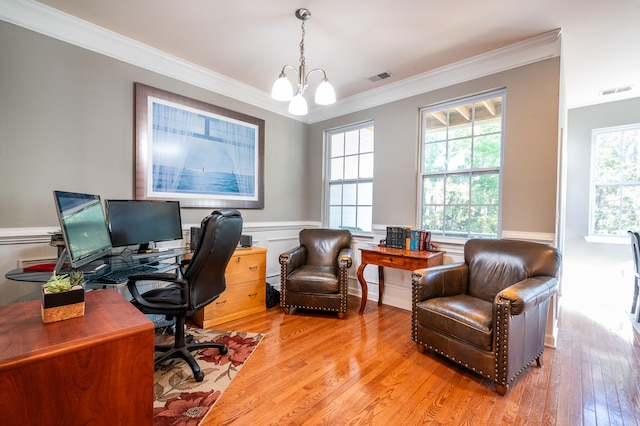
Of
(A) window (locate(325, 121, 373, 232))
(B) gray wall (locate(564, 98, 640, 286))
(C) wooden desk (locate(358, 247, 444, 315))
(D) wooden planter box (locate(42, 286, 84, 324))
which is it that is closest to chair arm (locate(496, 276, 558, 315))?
(C) wooden desk (locate(358, 247, 444, 315))

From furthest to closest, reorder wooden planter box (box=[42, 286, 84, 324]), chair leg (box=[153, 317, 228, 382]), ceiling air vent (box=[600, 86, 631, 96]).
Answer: ceiling air vent (box=[600, 86, 631, 96]), chair leg (box=[153, 317, 228, 382]), wooden planter box (box=[42, 286, 84, 324])

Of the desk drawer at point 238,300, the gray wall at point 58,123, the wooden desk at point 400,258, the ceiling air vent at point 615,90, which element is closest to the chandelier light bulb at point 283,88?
the gray wall at point 58,123

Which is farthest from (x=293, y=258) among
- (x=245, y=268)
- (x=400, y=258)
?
(x=400, y=258)

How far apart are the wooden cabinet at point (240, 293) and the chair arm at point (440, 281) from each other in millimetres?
1739

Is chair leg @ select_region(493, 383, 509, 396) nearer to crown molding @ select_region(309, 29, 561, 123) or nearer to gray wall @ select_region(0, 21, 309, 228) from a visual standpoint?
crown molding @ select_region(309, 29, 561, 123)

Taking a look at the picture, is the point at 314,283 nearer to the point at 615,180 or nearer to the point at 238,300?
the point at 238,300

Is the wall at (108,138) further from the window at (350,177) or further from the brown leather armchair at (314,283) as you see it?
the brown leather armchair at (314,283)

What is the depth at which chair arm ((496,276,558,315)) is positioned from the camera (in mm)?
1786

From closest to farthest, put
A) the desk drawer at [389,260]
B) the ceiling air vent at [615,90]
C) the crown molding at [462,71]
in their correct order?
the crown molding at [462,71], the desk drawer at [389,260], the ceiling air vent at [615,90]

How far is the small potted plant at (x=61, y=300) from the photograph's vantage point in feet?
3.57

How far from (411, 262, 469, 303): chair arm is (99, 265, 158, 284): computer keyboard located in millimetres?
2123

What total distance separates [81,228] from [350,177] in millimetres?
3142

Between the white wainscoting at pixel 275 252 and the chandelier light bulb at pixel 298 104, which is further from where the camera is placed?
the chandelier light bulb at pixel 298 104

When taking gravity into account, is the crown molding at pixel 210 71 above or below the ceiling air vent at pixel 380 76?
below
